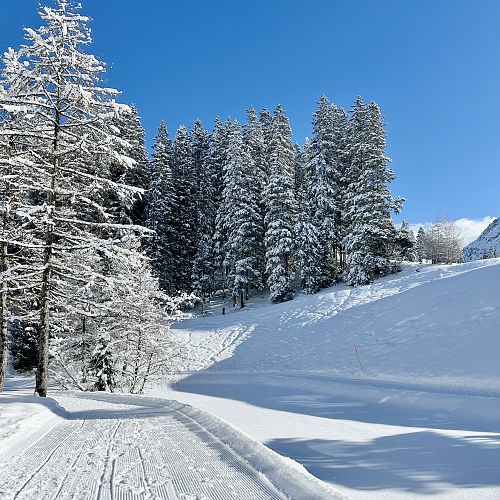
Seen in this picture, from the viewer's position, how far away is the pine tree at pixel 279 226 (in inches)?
1481

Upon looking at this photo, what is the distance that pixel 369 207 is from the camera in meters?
34.3

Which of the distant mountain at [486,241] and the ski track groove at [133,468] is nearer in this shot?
the ski track groove at [133,468]

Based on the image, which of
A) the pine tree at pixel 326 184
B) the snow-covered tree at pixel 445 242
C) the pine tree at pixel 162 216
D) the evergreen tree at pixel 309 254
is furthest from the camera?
the snow-covered tree at pixel 445 242

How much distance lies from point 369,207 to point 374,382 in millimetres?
20942

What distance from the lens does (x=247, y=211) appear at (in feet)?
135

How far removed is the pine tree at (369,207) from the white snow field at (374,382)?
6.51 ft

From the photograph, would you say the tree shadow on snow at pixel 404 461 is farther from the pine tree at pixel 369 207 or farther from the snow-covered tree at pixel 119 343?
the pine tree at pixel 369 207

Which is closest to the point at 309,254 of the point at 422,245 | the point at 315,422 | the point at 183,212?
the point at 183,212

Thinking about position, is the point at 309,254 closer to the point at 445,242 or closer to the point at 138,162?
the point at 138,162

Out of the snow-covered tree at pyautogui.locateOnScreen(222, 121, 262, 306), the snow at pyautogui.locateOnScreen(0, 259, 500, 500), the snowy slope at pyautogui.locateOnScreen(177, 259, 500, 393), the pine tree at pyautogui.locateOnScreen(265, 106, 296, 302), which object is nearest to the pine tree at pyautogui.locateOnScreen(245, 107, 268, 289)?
the snow-covered tree at pyautogui.locateOnScreen(222, 121, 262, 306)

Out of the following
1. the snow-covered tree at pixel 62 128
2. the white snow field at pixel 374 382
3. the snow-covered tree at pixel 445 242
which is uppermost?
the snow-covered tree at pixel 445 242

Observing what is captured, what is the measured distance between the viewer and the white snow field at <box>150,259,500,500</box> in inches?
191

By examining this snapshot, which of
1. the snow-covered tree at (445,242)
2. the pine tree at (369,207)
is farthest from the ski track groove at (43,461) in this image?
Answer: the snow-covered tree at (445,242)

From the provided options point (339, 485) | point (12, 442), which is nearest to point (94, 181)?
point (12, 442)
